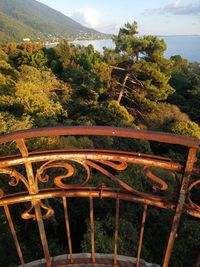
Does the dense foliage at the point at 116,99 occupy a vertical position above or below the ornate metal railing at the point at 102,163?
below

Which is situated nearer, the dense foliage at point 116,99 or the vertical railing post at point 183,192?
the vertical railing post at point 183,192

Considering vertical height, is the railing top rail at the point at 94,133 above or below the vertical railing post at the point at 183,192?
above

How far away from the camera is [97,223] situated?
260 inches

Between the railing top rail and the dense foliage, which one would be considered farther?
the dense foliage

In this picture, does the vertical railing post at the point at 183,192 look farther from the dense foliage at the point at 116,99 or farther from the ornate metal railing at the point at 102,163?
the dense foliage at the point at 116,99

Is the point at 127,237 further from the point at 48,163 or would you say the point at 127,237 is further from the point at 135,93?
the point at 135,93

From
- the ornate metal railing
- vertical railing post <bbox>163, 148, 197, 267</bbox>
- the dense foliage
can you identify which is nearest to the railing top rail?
the ornate metal railing

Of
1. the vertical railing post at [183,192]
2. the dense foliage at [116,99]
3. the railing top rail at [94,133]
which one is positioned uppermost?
the railing top rail at [94,133]

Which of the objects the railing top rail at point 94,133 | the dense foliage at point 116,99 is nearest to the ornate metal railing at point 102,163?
the railing top rail at point 94,133

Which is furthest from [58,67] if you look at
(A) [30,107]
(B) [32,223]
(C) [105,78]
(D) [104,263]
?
(D) [104,263]

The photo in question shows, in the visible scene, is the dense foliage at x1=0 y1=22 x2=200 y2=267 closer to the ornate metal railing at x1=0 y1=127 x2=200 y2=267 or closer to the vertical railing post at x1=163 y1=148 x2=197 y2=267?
the vertical railing post at x1=163 y1=148 x2=197 y2=267

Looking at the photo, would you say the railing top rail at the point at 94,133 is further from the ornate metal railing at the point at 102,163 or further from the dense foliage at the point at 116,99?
the dense foliage at the point at 116,99

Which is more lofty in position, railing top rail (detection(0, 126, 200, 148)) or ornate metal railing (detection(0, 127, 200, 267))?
railing top rail (detection(0, 126, 200, 148))

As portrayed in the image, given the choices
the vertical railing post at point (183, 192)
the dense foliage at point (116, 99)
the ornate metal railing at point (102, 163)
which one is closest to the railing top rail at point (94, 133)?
the ornate metal railing at point (102, 163)
